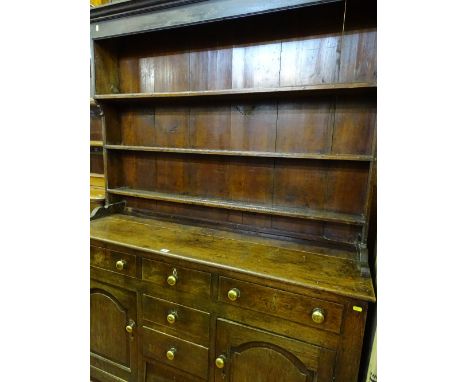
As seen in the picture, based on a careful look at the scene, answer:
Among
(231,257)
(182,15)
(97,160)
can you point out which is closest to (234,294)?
(231,257)

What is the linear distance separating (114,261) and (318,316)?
39.7 inches

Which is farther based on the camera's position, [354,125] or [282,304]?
[354,125]

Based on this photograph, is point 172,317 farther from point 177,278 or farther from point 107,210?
point 107,210

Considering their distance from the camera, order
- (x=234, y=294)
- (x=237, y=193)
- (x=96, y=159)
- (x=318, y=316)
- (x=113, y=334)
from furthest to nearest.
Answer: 1. (x=96, y=159)
2. (x=237, y=193)
3. (x=113, y=334)
4. (x=234, y=294)
5. (x=318, y=316)

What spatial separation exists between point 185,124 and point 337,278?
119cm

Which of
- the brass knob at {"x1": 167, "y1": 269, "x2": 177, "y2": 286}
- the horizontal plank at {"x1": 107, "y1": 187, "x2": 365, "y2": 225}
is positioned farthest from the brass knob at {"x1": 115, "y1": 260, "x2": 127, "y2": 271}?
the horizontal plank at {"x1": 107, "y1": 187, "x2": 365, "y2": 225}

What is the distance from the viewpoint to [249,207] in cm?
143

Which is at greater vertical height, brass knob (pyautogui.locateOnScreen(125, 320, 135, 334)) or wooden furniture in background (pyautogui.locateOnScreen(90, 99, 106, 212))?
wooden furniture in background (pyautogui.locateOnScreen(90, 99, 106, 212))

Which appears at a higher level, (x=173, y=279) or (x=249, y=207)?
(x=249, y=207)

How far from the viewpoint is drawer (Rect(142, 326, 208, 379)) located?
1209 millimetres

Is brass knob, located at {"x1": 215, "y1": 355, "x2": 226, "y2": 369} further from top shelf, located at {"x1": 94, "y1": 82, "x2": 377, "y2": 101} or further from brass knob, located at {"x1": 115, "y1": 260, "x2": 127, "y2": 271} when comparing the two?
top shelf, located at {"x1": 94, "y1": 82, "x2": 377, "y2": 101}

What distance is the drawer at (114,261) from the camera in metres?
1.30
